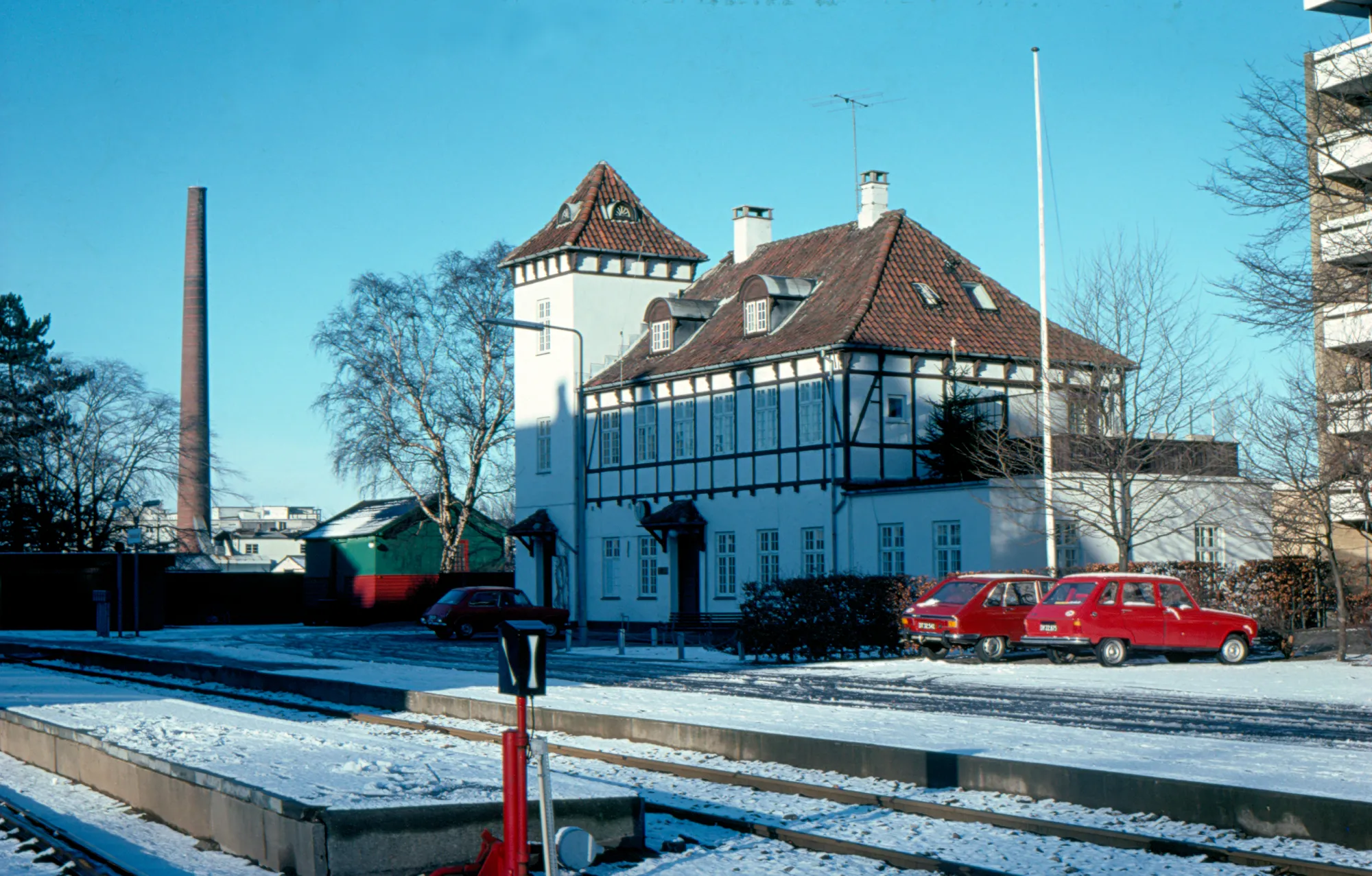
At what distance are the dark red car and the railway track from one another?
91.1 feet

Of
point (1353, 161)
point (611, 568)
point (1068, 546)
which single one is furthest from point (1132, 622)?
point (611, 568)

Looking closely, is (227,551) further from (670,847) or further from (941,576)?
(670,847)

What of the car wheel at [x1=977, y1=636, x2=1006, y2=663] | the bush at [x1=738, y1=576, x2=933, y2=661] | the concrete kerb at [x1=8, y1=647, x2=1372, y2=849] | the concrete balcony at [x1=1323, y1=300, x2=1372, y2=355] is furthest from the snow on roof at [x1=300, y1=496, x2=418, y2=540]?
the concrete kerb at [x1=8, y1=647, x2=1372, y2=849]

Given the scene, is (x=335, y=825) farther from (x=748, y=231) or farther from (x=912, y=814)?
(x=748, y=231)

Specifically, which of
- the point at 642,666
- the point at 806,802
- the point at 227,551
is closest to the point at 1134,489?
the point at 642,666

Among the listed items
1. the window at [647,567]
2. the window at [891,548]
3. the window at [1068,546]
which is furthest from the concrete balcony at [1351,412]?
the window at [647,567]

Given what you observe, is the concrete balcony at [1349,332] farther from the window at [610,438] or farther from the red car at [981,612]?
the window at [610,438]

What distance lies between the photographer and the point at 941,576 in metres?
37.8

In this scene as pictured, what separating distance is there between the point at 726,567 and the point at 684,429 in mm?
4363

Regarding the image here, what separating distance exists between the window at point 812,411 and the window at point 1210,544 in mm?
9392

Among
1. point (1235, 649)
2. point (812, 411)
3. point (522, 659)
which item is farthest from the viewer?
point (812, 411)

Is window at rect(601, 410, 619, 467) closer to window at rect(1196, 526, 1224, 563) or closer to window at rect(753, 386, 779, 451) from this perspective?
window at rect(753, 386, 779, 451)

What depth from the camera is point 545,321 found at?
5178 cm

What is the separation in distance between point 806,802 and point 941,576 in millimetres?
26022
